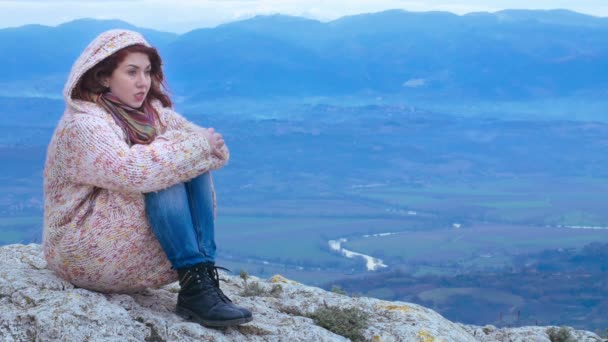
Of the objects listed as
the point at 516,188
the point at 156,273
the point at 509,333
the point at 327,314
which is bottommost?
the point at 516,188

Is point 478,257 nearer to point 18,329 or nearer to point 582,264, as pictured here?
point 582,264

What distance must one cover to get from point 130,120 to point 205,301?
4.14ft

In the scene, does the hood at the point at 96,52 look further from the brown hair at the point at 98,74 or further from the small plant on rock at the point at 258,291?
the small plant on rock at the point at 258,291

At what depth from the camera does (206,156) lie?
5246mm

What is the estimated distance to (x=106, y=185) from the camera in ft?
16.6

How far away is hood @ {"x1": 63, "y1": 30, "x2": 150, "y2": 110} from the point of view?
5266 millimetres

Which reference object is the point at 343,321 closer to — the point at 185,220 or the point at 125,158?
the point at 185,220

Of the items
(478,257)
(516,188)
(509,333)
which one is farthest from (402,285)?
(516,188)

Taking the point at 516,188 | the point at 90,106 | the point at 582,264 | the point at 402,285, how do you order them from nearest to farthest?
the point at 90,106 → the point at 402,285 → the point at 582,264 → the point at 516,188

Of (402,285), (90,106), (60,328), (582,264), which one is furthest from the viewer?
(582,264)

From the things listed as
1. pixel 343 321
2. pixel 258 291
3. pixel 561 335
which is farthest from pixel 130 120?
pixel 561 335

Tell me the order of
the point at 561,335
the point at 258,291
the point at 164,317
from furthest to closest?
the point at 561,335
the point at 258,291
the point at 164,317

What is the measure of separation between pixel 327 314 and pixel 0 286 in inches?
90.1

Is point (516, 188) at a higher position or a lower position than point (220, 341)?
lower
